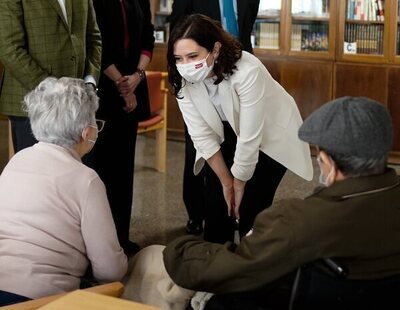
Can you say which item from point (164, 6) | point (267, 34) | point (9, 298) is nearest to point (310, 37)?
point (267, 34)

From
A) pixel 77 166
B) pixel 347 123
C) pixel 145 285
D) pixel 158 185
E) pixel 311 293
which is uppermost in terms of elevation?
pixel 347 123

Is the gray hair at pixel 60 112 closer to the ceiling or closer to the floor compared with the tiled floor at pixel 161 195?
closer to the ceiling

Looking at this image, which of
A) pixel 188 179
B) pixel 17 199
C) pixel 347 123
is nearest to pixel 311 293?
pixel 347 123

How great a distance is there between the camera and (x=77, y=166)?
2.20 m

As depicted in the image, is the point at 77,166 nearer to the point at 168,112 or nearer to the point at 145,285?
the point at 145,285

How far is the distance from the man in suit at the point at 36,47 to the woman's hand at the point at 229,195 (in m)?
0.78

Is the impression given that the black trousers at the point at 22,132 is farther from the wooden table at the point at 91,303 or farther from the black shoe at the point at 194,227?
the wooden table at the point at 91,303

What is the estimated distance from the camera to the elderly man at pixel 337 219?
1717 millimetres

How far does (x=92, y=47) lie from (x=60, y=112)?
39.7 inches

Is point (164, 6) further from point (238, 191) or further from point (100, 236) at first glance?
point (100, 236)

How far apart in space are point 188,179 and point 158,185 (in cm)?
90

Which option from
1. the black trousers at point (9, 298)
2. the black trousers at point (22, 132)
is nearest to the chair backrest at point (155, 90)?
the black trousers at point (22, 132)

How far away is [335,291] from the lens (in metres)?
1.72

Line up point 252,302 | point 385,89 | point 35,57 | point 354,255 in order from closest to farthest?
point 354,255 → point 252,302 → point 35,57 → point 385,89
